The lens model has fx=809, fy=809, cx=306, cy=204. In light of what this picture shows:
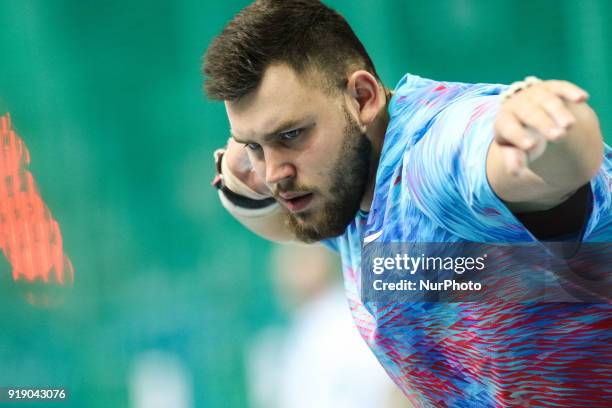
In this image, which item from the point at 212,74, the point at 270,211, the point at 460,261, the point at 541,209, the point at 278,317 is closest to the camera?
the point at 541,209

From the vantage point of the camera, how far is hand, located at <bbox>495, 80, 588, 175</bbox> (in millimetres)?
545

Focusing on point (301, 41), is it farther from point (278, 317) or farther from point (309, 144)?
point (278, 317)

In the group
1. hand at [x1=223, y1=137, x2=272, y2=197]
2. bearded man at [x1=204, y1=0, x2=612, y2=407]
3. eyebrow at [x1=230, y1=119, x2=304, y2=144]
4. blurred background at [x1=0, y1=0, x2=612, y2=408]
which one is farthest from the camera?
blurred background at [x1=0, y1=0, x2=612, y2=408]

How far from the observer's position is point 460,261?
3.03 feet

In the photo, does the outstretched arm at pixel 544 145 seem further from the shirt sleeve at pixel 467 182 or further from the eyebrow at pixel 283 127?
the eyebrow at pixel 283 127

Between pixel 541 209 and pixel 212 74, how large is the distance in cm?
48

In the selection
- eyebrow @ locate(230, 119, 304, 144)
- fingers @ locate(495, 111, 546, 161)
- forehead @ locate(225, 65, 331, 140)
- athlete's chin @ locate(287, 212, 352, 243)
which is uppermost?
forehead @ locate(225, 65, 331, 140)

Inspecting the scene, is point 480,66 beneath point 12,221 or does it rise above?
above

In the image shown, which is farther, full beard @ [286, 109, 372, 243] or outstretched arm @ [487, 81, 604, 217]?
full beard @ [286, 109, 372, 243]

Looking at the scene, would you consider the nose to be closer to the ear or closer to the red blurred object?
the ear

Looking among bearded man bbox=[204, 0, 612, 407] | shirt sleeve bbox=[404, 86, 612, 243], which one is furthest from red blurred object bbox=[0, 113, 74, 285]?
shirt sleeve bbox=[404, 86, 612, 243]

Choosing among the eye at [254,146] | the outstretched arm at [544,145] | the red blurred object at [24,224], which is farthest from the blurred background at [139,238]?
the outstretched arm at [544,145]

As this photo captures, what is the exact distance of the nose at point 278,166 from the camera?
1011mm

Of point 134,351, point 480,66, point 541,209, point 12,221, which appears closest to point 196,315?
point 134,351
